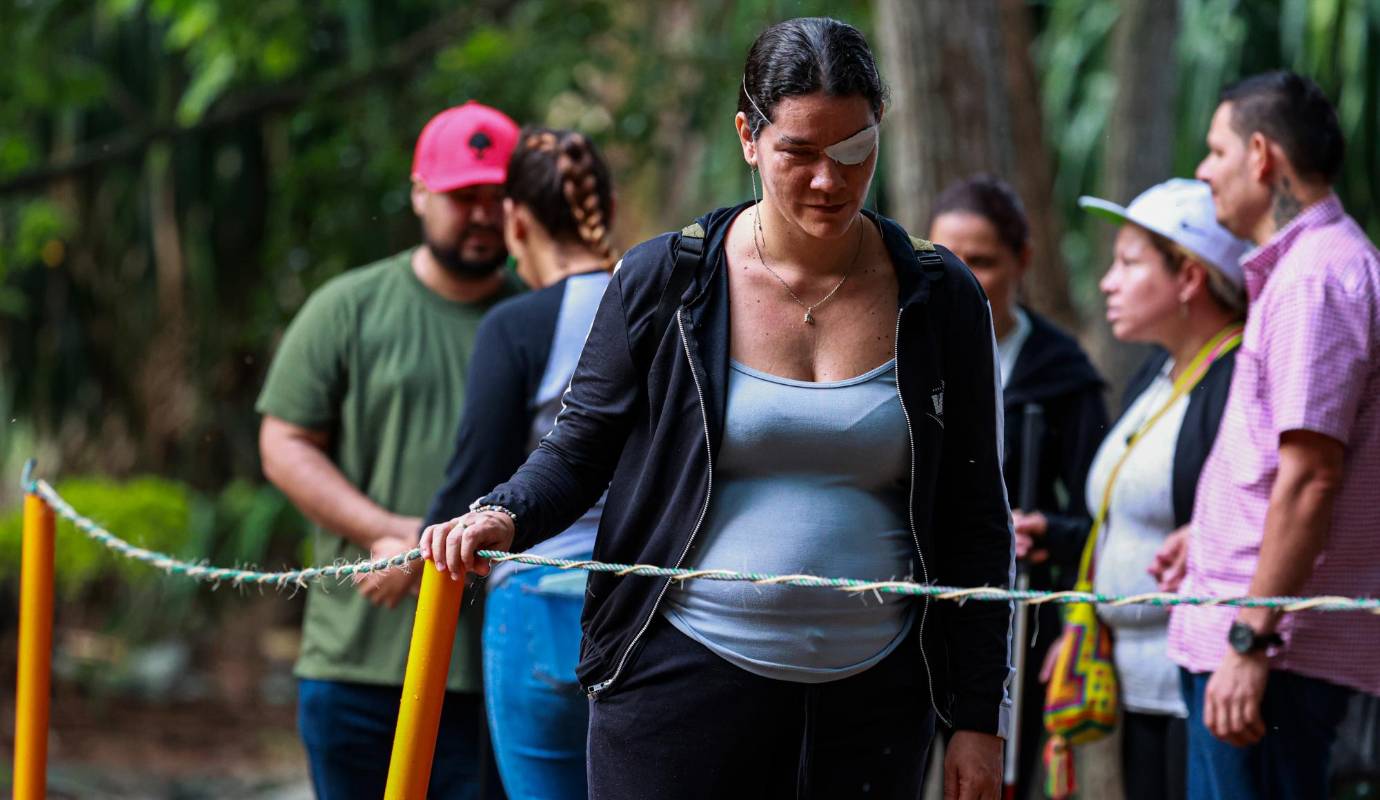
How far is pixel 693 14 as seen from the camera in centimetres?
1098

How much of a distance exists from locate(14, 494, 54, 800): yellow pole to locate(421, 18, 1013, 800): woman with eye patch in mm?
1256

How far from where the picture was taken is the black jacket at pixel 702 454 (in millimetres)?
2428

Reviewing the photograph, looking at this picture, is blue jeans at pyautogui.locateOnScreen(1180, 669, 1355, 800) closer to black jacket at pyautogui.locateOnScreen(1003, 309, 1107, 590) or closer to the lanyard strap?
the lanyard strap

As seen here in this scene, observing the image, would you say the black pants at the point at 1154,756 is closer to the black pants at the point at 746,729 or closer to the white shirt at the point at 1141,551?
the white shirt at the point at 1141,551

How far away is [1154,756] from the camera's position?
378cm

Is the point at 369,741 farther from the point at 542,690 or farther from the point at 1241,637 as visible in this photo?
the point at 1241,637

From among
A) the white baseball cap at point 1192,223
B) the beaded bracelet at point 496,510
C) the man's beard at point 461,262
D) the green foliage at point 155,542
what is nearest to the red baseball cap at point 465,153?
the man's beard at point 461,262

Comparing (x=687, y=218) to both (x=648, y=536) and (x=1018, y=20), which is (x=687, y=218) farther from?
(x=648, y=536)

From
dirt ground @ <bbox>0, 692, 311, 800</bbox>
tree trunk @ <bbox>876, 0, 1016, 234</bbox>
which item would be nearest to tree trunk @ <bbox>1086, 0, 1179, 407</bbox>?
tree trunk @ <bbox>876, 0, 1016, 234</bbox>

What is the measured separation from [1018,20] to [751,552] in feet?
17.5

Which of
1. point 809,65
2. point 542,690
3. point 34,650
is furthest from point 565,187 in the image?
point 34,650

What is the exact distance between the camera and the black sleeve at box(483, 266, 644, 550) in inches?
97.5

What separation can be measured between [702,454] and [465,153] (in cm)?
172

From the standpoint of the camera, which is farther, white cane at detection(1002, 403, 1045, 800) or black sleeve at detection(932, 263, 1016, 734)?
white cane at detection(1002, 403, 1045, 800)
